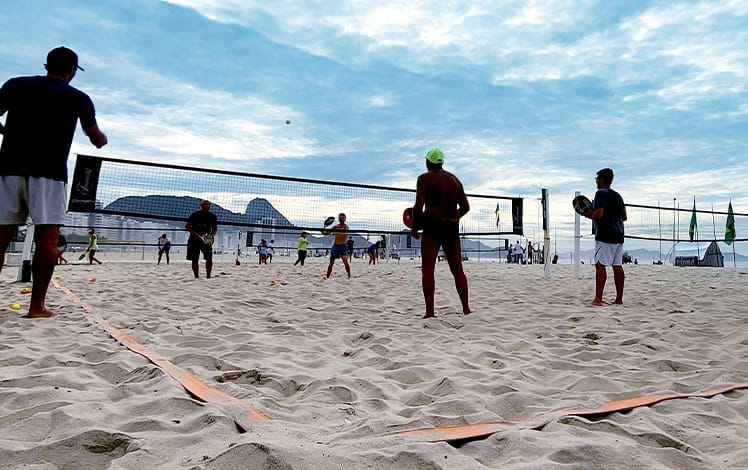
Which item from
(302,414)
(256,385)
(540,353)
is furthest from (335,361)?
(540,353)

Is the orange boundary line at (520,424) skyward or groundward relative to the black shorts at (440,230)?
groundward

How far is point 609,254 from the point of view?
5383 mm

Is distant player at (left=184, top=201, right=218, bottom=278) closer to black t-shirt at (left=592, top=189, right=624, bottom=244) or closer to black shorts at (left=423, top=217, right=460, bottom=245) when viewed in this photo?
black shorts at (left=423, top=217, right=460, bottom=245)

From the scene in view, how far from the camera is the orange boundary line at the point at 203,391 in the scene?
1525 millimetres

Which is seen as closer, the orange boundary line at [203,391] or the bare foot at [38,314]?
the orange boundary line at [203,391]

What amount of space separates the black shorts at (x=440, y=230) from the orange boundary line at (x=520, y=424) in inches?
105

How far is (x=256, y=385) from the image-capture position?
2.03 metres

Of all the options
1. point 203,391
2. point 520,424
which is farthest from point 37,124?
point 520,424

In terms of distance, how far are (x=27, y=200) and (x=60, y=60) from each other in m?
1.03

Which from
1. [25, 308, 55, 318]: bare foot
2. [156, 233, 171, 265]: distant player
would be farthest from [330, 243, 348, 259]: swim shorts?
[156, 233, 171, 265]: distant player

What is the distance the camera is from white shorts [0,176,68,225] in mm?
3248

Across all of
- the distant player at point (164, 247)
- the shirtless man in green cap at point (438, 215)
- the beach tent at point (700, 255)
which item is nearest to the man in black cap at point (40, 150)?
the shirtless man in green cap at point (438, 215)

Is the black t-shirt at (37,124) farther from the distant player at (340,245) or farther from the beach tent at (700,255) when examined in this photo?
the beach tent at (700,255)

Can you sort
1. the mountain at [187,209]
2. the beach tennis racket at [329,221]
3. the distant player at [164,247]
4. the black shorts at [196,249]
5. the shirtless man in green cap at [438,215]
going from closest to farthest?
1. the shirtless man in green cap at [438,215]
2. the mountain at [187,209]
3. the black shorts at [196,249]
4. the beach tennis racket at [329,221]
5. the distant player at [164,247]
